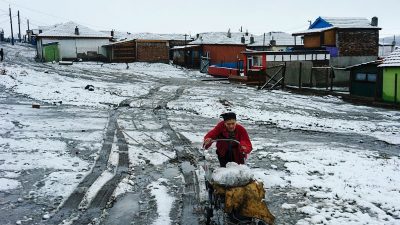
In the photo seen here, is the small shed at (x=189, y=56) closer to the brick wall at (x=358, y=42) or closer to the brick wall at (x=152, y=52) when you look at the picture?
the brick wall at (x=152, y=52)

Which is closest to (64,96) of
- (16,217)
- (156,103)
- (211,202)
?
(156,103)

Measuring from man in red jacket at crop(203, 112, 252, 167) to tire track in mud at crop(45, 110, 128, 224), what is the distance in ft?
7.86

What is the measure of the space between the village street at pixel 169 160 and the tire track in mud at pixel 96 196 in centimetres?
2

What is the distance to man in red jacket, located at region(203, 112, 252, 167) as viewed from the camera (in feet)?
22.2

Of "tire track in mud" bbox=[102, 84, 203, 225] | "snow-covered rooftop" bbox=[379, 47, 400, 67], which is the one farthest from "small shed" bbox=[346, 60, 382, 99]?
"tire track in mud" bbox=[102, 84, 203, 225]

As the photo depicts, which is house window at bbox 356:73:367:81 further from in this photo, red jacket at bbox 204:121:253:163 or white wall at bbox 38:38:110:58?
white wall at bbox 38:38:110:58

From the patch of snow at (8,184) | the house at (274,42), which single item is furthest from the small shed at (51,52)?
the patch of snow at (8,184)

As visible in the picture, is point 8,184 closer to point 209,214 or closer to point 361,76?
point 209,214

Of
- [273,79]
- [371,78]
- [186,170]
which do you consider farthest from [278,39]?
[186,170]

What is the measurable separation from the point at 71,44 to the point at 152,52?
38.5 feet

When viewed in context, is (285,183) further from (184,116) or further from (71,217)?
(184,116)

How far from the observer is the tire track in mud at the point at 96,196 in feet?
22.4

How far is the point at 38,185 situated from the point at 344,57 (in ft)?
121

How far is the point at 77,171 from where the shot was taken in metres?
9.55
